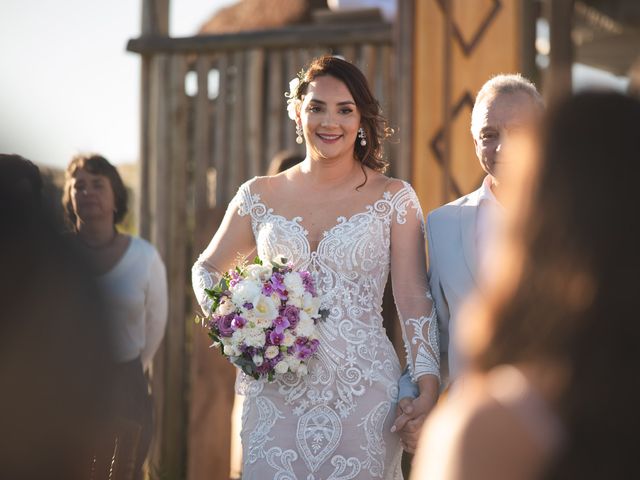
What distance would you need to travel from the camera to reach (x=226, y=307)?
457 cm

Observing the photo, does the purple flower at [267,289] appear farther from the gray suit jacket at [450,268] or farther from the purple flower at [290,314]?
the gray suit jacket at [450,268]

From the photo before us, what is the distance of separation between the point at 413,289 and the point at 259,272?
0.68 m

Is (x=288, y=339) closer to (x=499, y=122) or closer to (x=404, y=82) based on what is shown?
(x=499, y=122)

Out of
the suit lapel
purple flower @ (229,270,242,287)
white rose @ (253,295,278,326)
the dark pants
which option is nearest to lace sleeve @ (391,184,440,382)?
the suit lapel

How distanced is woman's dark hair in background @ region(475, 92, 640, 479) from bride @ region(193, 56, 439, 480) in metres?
2.87

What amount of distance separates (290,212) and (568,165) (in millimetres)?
3195

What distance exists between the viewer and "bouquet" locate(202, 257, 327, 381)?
448 cm

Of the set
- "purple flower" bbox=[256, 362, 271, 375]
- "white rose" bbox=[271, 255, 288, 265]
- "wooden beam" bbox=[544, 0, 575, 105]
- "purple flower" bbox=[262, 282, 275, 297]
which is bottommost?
"purple flower" bbox=[256, 362, 271, 375]

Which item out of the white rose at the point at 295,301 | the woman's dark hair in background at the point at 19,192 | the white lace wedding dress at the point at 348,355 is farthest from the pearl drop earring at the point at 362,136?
the woman's dark hair in background at the point at 19,192

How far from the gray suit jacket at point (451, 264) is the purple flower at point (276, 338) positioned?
0.73 meters

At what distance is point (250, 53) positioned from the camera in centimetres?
879

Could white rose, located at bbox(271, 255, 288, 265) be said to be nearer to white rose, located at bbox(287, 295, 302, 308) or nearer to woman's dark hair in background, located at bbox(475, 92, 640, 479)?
white rose, located at bbox(287, 295, 302, 308)

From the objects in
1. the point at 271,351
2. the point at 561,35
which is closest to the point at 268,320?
the point at 271,351

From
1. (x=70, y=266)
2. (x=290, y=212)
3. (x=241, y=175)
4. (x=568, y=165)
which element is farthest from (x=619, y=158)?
(x=241, y=175)
